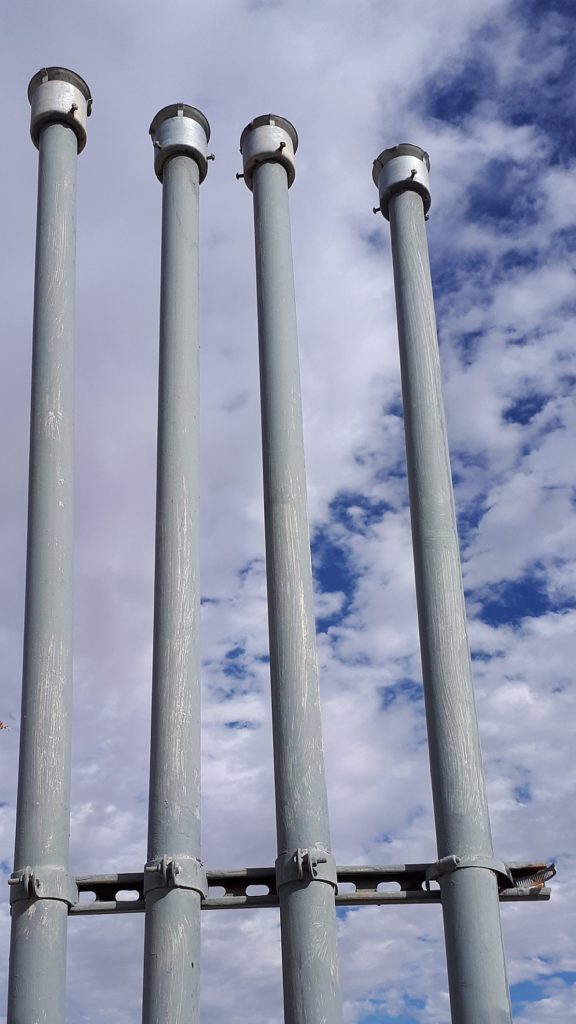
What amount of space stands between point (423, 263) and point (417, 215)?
128 cm

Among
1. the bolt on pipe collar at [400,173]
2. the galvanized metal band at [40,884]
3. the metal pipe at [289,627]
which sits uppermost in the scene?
the bolt on pipe collar at [400,173]

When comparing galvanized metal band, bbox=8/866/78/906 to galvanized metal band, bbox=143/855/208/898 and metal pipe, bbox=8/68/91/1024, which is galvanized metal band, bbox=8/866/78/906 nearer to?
metal pipe, bbox=8/68/91/1024

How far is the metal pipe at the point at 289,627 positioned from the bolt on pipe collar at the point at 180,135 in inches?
35.0

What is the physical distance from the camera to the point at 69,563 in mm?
22188

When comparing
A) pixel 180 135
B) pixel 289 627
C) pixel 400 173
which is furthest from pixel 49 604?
pixel 400 173

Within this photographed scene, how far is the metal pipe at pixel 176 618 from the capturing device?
1958 centimetres

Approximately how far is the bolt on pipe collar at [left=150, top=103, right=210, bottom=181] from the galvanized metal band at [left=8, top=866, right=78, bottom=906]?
14.1m

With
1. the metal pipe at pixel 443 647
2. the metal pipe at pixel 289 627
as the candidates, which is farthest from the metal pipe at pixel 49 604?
the metal pipe at pixel 443 647

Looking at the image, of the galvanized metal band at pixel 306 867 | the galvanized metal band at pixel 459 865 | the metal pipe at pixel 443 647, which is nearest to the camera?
the metal pipe at pixel 443 647

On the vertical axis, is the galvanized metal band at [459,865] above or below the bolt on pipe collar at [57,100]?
below

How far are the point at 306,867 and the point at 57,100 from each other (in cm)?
1543

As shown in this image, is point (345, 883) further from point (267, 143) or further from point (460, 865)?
point (267, 143)

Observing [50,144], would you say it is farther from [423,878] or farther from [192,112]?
[423,878]

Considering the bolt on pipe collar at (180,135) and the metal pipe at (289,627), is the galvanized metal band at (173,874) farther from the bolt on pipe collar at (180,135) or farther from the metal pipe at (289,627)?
the bolt on pipe collar at (180,135)
